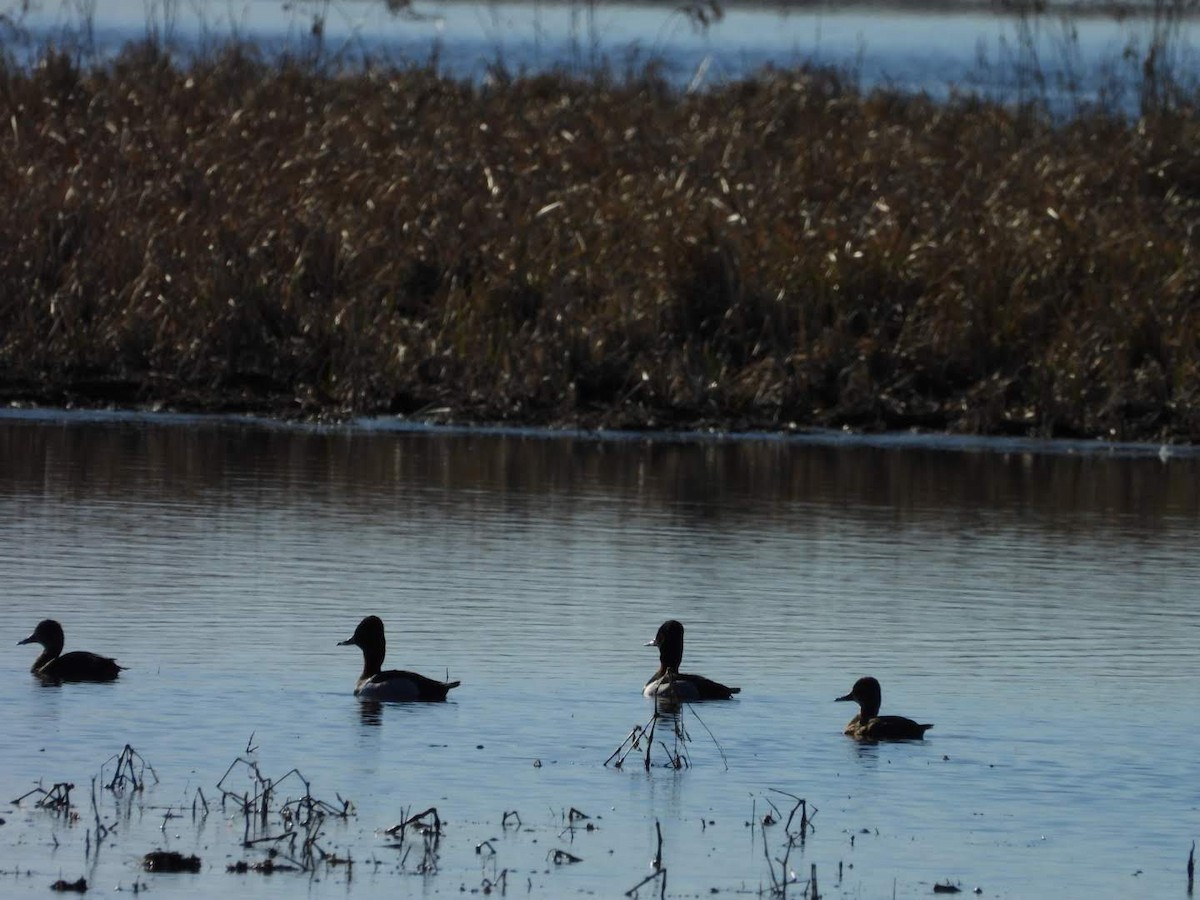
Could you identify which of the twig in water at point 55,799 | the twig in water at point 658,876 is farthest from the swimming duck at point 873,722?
the twig in water at point 55,799

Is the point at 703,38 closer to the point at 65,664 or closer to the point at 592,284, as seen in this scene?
the point at 592,284

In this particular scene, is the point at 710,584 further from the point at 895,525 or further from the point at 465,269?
the point at 465,269

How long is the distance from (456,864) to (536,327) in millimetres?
Answer: 12033

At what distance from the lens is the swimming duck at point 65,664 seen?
1093 cm

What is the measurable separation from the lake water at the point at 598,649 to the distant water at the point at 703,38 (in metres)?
9.18

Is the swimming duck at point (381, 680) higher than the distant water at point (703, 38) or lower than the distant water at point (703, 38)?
lower

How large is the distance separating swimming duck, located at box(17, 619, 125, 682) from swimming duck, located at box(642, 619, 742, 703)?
2234 mm

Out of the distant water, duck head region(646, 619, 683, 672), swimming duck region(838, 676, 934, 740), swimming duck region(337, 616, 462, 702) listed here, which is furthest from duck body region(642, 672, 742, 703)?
the distant water

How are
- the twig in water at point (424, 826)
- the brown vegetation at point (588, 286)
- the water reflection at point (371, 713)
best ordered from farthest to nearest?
the brown vegetation at point (588, 286) < the water reflection at point (371, 713) < the twig in water at point (424, 826)

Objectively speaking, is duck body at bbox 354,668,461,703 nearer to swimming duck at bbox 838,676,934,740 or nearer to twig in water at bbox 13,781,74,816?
swimming duck at bbox 838,676,934,740

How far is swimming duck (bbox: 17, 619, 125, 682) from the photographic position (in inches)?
430

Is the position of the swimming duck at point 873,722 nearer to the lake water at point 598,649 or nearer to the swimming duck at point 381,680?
the lake water at point 598,649

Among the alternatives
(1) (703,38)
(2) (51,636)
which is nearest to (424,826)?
(2) (51,636)

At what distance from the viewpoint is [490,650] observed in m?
12.0
